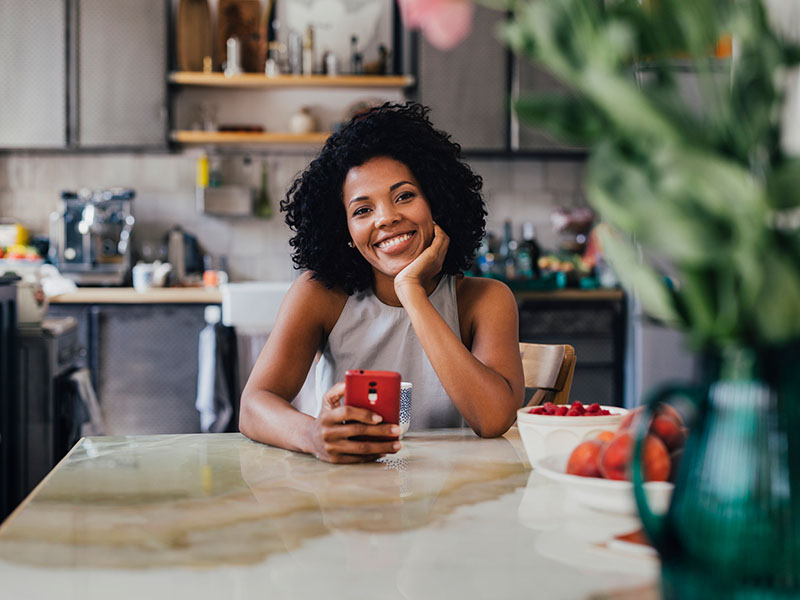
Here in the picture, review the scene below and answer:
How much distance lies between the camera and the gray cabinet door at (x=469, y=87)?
14.3 feet

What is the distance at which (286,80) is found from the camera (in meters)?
4.39

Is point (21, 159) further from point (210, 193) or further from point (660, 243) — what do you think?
point (660, 243)

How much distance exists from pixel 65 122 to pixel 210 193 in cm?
78

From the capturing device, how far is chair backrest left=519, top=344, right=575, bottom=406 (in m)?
1.70

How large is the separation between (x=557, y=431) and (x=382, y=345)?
72cm

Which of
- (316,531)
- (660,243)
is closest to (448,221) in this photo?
(316,531)

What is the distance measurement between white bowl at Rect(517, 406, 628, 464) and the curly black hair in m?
0.77

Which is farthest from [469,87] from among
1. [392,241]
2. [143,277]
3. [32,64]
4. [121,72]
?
[392,241]

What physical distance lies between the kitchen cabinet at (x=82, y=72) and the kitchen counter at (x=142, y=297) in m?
0.84

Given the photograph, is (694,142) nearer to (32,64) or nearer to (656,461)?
(656,461)

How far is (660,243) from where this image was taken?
0.50m

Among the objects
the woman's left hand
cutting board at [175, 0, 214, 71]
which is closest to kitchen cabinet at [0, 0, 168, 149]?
cutting board at [175, 0, 214, 71]

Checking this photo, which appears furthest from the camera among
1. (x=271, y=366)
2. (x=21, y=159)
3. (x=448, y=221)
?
(x=21, y=159)

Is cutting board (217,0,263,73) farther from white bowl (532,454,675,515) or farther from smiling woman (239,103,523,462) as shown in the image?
white bowl (532,454,675,515)
